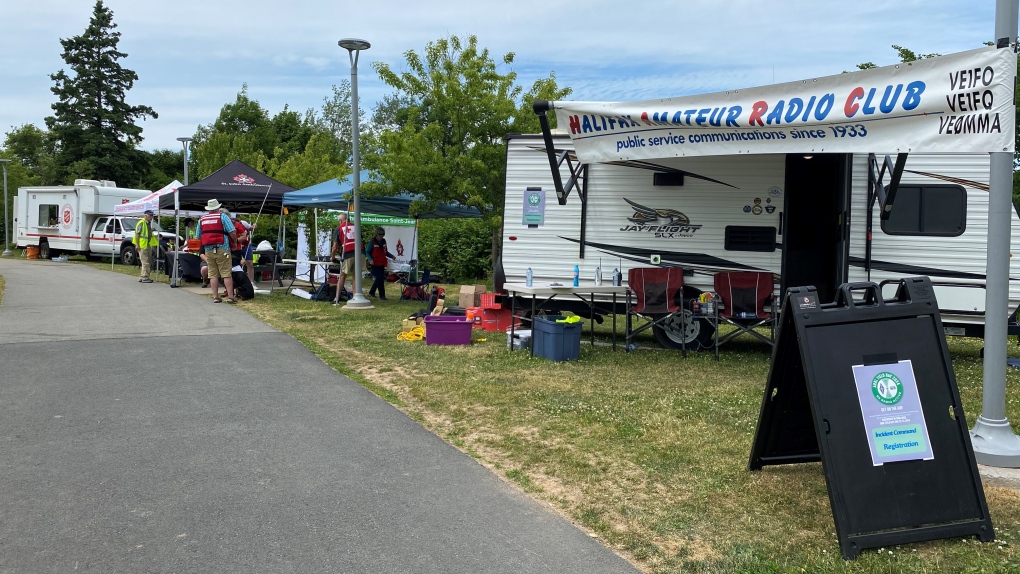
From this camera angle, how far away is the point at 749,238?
9914 mm

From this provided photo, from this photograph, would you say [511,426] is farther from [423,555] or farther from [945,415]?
[945,415]

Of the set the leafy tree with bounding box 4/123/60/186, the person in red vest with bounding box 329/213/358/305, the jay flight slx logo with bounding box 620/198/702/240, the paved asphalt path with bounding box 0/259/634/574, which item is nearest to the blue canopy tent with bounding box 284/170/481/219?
the person in red vest with bounding box 329/213/358/305

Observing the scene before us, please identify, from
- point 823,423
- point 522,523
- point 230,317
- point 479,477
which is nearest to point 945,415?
point 823,423

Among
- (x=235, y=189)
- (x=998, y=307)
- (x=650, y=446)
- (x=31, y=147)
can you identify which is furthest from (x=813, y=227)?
(x=31, y=147)

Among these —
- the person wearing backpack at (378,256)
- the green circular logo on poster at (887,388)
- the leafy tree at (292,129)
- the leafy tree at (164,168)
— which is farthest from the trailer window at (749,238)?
the leafy tree at (164,168)

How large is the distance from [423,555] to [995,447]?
371 centimetres

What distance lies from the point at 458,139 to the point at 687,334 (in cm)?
610

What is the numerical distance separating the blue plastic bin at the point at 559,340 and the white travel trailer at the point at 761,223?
1441 mm

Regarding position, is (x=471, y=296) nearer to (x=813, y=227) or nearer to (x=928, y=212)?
(x=813, y=227)

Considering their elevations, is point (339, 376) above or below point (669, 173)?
below

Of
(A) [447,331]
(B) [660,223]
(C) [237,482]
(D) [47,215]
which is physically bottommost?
(C) [237,482]

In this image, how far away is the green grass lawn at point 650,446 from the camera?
382cm

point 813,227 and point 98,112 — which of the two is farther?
point 98,112

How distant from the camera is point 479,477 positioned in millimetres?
4992
